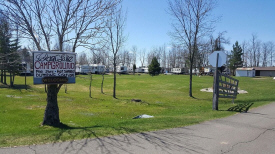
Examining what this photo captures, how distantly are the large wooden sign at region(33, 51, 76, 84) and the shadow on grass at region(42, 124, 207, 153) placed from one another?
2650 millimetres

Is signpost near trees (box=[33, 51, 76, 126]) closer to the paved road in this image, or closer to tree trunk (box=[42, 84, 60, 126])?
tree trunk (box=[42, 84, 60, 126])

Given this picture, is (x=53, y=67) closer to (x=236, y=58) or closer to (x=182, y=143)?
(x=182, y=143)

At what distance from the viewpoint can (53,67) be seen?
7875 millimetres

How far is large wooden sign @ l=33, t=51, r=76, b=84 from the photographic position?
758 centimetres

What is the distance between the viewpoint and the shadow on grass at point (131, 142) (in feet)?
15.5

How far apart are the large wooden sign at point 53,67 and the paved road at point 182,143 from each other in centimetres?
336

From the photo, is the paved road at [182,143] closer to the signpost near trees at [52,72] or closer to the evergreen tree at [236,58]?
the signpost near trees at [52,72]

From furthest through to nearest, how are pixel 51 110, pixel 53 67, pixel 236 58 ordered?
pixel 236 58
pixel 51 110
pixel 53 67

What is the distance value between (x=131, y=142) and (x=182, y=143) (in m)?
1.10

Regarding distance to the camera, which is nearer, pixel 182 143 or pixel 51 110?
pixel 182 143

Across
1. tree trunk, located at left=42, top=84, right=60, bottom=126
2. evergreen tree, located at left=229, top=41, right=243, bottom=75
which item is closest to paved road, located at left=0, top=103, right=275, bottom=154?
tree trunk, located at left=42, top=84, right=60, bottom=126

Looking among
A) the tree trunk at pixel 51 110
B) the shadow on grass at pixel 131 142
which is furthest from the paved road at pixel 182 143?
the tree trunk at pixel 51 110

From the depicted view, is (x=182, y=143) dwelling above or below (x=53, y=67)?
below

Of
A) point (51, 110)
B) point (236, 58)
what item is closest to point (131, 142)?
point (51, 110)
